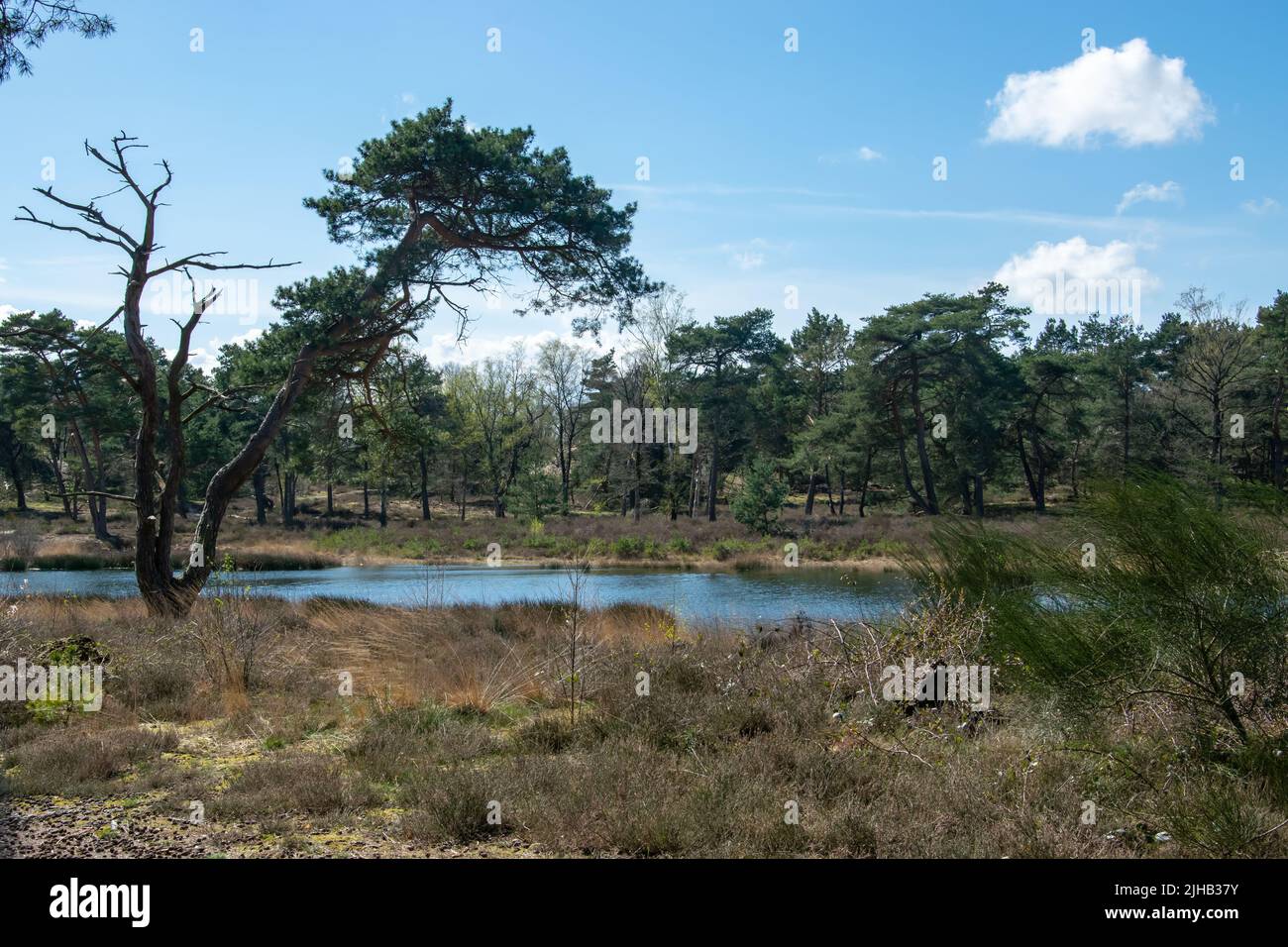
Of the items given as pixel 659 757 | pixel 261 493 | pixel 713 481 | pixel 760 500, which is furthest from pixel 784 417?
pixel 659 757

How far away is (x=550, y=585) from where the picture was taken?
2488 centimetres

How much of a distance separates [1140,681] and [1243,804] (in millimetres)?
897

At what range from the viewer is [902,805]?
4566 mm

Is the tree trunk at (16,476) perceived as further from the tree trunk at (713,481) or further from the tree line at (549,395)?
the tree trunk at (713,481)

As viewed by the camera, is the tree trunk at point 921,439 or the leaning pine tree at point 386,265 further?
the tree trunk at point 921,439

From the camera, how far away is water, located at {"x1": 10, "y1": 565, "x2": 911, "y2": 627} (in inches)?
792

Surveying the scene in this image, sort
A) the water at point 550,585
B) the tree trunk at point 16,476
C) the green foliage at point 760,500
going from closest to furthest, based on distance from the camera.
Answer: the water at point 550,585 < the green foliage at point 760,500 < the tree trunk at point 16,476

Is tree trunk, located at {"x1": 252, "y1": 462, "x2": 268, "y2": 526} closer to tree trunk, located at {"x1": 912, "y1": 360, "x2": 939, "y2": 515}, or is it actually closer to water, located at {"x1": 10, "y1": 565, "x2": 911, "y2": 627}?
water, located at {"x1": 10, "y1": 565, "x2": 911, "y2": 627}

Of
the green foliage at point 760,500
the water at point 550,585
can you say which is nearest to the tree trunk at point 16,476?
the water at point 550,585

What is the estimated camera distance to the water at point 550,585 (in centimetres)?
2012

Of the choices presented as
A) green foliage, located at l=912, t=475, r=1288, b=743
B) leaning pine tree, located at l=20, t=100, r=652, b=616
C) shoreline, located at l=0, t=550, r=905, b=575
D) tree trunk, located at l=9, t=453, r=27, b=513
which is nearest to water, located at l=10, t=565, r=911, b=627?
shoreline, located at l=0, t=550, r=905, b=575

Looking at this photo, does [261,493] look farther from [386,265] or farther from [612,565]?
[386,265]
